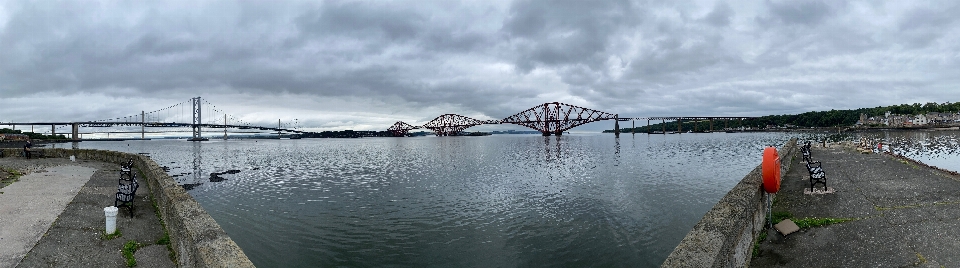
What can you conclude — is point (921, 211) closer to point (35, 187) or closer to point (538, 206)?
point (538, 206)

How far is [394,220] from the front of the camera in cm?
1424

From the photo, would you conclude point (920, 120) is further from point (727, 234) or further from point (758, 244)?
point (727, 234)

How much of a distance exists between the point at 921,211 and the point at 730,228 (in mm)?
5985

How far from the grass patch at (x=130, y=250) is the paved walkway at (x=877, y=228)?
34.5 feet

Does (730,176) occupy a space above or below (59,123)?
below

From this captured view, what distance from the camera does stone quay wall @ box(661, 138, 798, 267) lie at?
5.35 m

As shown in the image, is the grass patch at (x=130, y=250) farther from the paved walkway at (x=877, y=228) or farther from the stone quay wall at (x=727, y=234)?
the paved walkway at (x=877, y=228)

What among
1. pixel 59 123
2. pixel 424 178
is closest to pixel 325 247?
pixel 424 178

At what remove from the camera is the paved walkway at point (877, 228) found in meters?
6.64

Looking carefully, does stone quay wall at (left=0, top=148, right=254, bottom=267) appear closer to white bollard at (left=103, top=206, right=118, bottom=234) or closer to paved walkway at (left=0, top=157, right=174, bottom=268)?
paved walkway at (left=0, top=157, right=174, bottom=268)

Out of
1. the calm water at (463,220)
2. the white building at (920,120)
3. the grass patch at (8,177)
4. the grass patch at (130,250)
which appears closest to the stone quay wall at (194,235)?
the grass patch at (130,250)

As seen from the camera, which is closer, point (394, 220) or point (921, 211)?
point (921, 211)

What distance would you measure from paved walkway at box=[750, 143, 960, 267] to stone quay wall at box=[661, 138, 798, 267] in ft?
1.86

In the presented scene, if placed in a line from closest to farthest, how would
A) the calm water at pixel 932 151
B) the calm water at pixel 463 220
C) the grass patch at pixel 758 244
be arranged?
the grass patch at pixel 758 244 → the calm water at pixel 463 220 → the calm water at pixel 932 151
